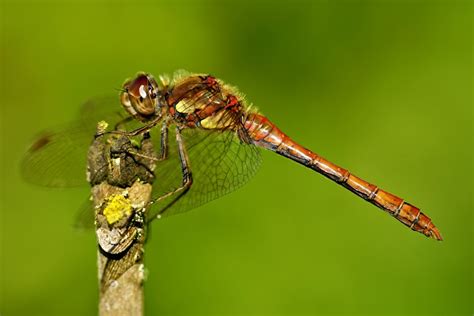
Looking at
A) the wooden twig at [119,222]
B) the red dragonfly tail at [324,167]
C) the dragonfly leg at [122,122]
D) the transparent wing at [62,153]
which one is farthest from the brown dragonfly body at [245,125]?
the wooden twig at [119,222]

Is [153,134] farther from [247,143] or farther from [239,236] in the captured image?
[239,236]

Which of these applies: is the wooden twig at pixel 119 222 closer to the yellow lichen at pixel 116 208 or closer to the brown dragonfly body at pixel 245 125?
the yellow lichen at pixel 116 208

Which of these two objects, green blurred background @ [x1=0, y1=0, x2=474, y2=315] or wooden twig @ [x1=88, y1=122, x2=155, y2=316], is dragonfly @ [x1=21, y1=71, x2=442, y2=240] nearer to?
green blurred background @ [x1=0, y1=0, x2=474, y2=315]

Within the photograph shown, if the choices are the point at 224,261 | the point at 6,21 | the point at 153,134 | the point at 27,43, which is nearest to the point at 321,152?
the point at 224,261

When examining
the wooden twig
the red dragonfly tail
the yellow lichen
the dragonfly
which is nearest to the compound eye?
the dragonfly

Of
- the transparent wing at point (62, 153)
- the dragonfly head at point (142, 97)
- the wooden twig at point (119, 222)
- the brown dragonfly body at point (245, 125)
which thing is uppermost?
the brown dragonfly body at point (245, 125)

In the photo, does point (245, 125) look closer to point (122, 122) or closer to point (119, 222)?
point (122, 122)
